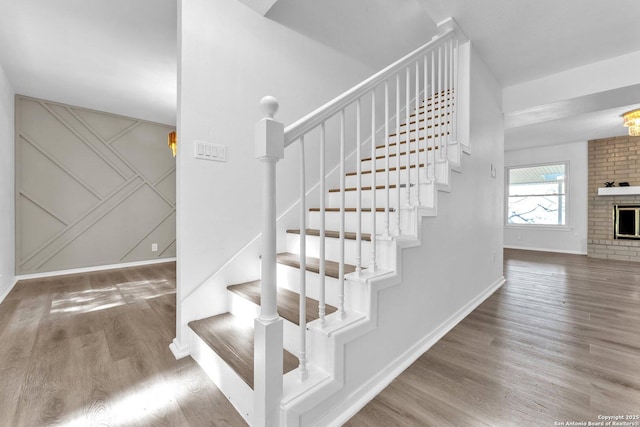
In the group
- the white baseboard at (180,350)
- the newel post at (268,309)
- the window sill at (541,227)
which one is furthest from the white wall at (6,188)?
the window sill at (541,227)

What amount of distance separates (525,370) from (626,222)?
6.00 meters

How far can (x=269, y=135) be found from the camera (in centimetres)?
95

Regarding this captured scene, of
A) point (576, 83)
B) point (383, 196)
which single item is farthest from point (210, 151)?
point (576, 83)

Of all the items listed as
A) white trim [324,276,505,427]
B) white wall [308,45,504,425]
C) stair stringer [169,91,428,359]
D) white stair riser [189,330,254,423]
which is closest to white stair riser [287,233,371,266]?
stair stringer [169,91,428,359]

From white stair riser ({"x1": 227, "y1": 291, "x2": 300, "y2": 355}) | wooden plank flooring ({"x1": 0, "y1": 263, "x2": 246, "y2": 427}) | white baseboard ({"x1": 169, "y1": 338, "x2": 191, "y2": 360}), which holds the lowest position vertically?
wooden plank flooring ({"x1": 0, "y1": 263, "x2": 246, "y2": 427})

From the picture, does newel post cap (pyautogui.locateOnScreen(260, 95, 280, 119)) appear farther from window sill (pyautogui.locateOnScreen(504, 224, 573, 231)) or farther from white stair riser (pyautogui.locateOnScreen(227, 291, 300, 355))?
window sill (pyautogui.locateOnScreen(504, 224, 573, 231))

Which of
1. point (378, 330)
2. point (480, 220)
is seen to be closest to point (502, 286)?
point (480, 220)

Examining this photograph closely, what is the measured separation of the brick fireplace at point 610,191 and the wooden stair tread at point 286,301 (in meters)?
6.74

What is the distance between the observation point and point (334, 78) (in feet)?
8.38

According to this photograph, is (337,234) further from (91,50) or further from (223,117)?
(91,50)

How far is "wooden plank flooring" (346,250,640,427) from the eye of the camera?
119cm

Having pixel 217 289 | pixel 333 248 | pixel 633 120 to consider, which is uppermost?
pixel 633 120

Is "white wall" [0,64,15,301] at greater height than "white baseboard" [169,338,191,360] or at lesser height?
greater

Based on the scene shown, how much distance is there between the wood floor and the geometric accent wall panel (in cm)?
124
